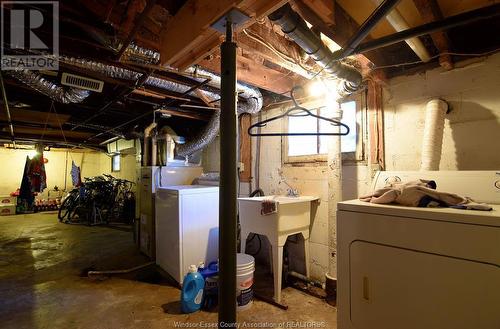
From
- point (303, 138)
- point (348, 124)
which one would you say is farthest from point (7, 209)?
point (348, 124)

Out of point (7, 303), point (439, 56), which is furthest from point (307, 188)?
point (7, 303)

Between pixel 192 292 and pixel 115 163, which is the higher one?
pixel 115 163

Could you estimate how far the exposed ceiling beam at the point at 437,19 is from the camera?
1394 millimetres

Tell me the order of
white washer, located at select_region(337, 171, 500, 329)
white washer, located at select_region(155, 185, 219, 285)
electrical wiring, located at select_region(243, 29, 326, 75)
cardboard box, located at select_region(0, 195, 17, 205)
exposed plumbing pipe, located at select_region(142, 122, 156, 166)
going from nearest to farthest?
white washer, located at select_region(337, 171, 500, 329)
electrical wiring, located at select_region(243, 29, 326, 75)
white washer, located at select_region(155, 185, 219, 285)
exposed plumbing pipe, located at select_region(142, 122, 156, 166)
cardboard box, located at select_region(0, 195, 17, 205)

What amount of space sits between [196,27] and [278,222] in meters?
1.71

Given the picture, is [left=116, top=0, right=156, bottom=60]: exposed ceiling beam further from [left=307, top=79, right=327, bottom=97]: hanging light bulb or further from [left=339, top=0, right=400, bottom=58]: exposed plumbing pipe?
[left=307, top=79, right=327, bottom=97]: hanging light bulb

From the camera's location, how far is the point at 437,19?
148cm

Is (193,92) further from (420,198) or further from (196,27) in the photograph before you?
(420,198)

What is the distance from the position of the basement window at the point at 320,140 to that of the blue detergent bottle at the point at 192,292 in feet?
5.43

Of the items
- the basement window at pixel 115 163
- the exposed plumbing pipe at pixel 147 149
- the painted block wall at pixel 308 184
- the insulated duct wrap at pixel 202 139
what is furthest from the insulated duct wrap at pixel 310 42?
the basement window at pixel 115 163

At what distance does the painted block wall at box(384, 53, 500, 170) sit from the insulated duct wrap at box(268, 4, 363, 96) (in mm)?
463

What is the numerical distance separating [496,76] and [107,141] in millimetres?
7179

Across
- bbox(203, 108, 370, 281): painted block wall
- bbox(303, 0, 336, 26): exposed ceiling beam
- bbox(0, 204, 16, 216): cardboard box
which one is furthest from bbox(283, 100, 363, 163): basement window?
bbox(0, 204, 16, 216): cardboard box

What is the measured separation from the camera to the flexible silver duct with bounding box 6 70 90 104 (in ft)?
7.00
